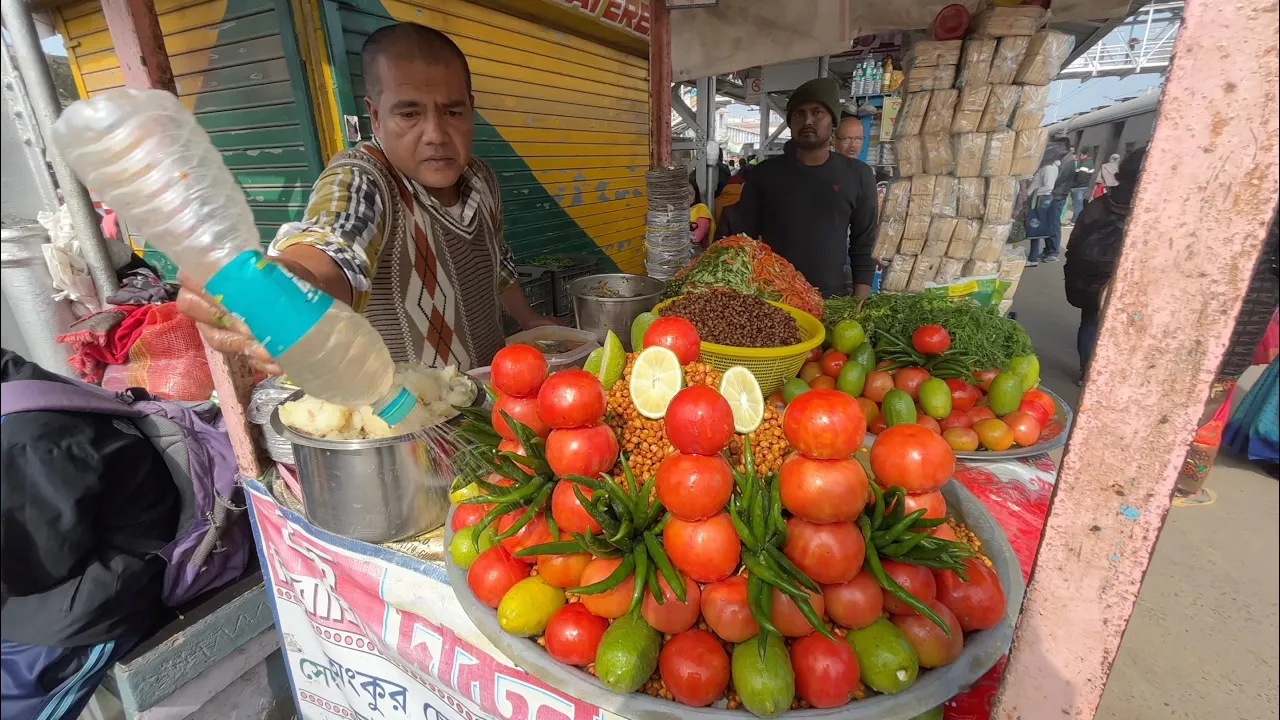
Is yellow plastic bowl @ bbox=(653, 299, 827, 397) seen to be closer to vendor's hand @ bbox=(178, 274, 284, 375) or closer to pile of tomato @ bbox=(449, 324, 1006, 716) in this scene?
pile of tomato @ bbox=(449, 324, 1006, 716)

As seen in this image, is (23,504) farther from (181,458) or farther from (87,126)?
(181,458)

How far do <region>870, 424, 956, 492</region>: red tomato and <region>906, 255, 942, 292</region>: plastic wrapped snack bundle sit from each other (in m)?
3.78

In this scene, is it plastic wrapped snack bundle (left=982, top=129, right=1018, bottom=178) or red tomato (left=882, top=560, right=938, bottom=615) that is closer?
red tomato (left=882, top=560, right=938, bottom=615)

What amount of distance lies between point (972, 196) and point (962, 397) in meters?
2.85

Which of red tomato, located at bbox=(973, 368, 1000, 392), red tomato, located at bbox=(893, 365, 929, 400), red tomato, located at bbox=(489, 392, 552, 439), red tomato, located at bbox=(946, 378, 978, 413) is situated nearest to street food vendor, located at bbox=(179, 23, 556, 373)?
red tomato, located at bbox=(489, 392, 552, 439)

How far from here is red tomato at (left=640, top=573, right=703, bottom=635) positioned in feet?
3.99

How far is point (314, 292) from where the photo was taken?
1081 mm

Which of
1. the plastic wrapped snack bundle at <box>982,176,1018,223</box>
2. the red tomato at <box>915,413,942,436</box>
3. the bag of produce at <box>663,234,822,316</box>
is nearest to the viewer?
the red tomato at <box>915,413,942,436</box>

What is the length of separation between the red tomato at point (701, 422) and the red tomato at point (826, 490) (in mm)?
157

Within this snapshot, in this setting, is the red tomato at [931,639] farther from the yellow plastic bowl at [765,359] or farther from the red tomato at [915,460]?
the yellow plastic bowl at [765,359]

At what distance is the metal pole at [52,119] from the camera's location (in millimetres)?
1726

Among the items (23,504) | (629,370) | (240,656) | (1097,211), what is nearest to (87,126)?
(23,504)

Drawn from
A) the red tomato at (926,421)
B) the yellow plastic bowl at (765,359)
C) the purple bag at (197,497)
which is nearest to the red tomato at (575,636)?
the yellow plastic bowl at (765,359)

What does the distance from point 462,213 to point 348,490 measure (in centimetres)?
135
